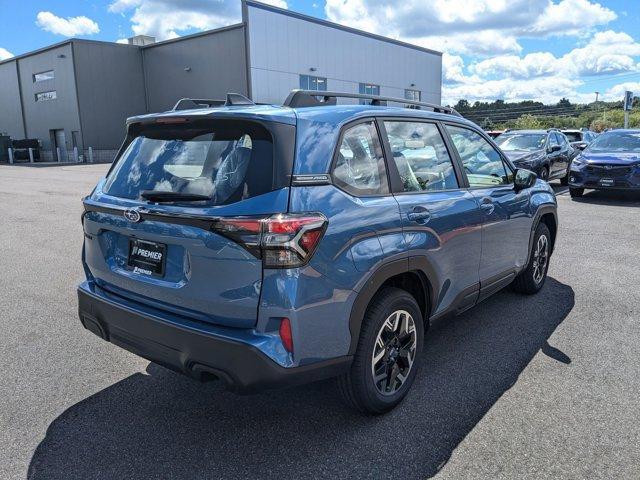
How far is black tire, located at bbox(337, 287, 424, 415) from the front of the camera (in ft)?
9.60

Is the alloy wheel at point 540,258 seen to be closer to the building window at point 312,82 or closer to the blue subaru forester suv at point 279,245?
the blue subaru forester suv at point 279,245

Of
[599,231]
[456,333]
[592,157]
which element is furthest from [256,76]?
[456,333]

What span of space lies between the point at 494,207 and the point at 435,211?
995 millimetres

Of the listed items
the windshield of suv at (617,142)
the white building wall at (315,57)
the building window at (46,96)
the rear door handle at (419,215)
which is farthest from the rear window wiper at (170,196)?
the building window at (46,96)

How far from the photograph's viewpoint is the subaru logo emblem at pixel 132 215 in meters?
2.88

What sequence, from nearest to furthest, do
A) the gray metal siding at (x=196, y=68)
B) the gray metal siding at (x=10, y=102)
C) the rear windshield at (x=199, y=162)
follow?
1. the rear windshield at (x=199, y=162)
2. the gray metal siding at (x=196, y=68)
3. the gray metal siding at (x=10, y=102)

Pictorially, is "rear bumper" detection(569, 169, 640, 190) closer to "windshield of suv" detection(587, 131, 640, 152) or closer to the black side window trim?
"windshield of suv" detection(587, 131, 640, 152)

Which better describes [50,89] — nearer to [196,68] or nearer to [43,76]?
[43,76]

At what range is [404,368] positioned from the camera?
3.32m

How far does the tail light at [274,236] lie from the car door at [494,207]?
6.35ft

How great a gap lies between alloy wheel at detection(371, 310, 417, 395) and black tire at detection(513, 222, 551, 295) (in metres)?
2.26

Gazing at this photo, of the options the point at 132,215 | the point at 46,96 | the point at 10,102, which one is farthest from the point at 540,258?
the point at 10,102

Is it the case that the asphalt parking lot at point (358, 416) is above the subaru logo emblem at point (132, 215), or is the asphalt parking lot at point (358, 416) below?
below

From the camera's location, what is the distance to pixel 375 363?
3078 millimetres
